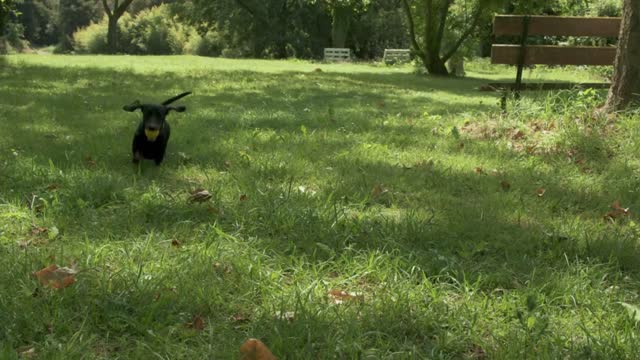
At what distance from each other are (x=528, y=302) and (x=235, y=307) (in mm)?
1273

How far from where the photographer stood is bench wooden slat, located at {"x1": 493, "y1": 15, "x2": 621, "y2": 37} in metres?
9.00

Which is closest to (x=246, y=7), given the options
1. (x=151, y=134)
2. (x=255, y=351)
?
(x=151, y=134)

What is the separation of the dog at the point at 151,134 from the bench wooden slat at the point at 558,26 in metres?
5.82

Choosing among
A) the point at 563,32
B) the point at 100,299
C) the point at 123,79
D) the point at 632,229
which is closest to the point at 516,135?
the point at 632,229

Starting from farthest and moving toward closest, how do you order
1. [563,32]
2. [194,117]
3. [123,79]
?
1. [123,79]
2. [563,32]
3. [194,117]

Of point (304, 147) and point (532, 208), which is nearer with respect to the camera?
point (532, 208)

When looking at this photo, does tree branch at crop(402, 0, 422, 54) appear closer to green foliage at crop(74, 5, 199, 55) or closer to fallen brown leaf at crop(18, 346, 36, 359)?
fallen brown leaf at crop(18, 346, 36, 359)

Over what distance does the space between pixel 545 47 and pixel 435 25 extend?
36.4 feet

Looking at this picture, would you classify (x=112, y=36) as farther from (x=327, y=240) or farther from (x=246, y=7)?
(x=327, y=240)

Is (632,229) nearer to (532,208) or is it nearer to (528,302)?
(532,208)

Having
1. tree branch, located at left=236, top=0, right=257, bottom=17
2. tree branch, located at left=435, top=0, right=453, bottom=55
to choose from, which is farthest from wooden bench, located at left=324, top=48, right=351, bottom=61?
tree branch, located at left=435, top=0, right=453, bottom=55

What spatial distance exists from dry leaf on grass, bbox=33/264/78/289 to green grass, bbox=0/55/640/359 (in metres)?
0.05

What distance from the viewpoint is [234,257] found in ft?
10.2

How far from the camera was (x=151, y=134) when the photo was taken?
473cm
